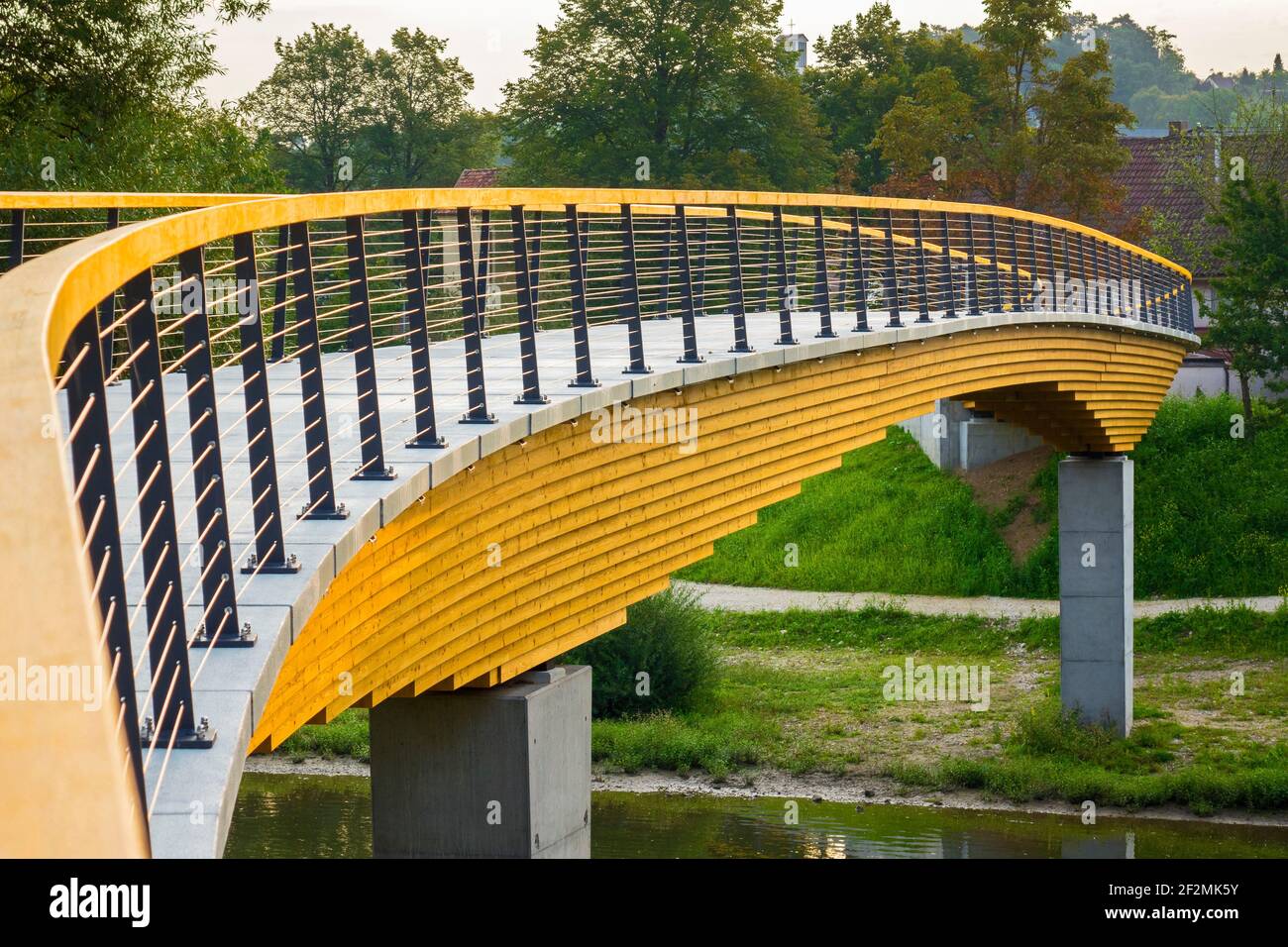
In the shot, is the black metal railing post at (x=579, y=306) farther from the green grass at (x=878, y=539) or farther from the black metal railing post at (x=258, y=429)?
the green grass at (x=878, y=539)

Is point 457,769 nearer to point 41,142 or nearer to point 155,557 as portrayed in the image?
point 155,557

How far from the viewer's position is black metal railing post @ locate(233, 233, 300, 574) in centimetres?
575

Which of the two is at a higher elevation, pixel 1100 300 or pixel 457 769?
pixel 1100 300

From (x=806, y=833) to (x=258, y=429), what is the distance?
1522 cm

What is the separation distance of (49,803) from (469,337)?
727cm

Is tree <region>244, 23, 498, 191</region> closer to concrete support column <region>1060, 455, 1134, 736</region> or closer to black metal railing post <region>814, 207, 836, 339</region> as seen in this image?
concrete support column <region>1060, 455, 1134, 736</region>

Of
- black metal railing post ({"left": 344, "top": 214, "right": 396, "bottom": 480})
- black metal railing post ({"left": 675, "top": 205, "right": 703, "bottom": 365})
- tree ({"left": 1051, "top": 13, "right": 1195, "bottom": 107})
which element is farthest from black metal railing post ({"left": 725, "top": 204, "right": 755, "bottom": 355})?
tree ({"left": 1051, "top": 13, "right": 1195, "bottom": 107})

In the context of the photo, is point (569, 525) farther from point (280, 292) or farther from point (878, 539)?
point (878, 539)

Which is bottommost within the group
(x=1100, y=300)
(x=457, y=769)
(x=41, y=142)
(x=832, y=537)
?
(x=832, y=537)

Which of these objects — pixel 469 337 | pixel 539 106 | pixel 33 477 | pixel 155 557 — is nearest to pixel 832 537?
pixel 539 106

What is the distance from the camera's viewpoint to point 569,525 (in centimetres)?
1172

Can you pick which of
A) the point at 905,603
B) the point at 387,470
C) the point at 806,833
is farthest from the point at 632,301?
the point at 905,603
